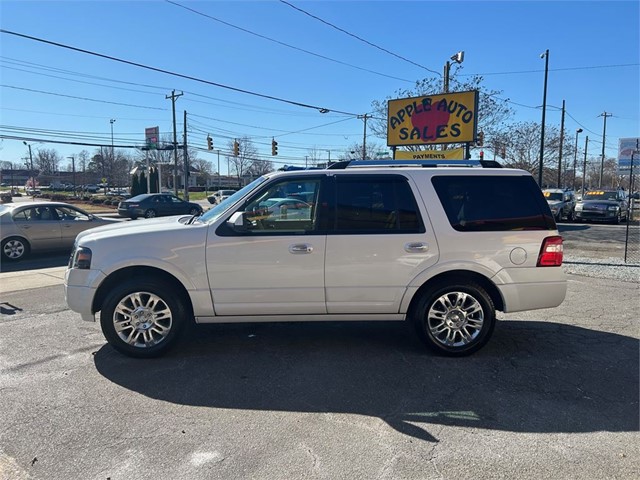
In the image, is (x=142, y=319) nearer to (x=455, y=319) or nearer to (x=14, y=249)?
(x=455, y=319)

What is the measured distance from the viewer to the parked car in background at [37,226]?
10062 mm

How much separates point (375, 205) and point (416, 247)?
1.88ft

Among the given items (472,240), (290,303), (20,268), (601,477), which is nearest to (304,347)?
A: (290,303)

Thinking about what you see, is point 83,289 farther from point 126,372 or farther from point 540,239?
point 540,239

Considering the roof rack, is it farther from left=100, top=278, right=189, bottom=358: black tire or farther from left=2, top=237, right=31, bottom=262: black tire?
left=2, top=237, right=31, bottom=262: black tire

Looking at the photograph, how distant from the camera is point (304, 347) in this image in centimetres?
462

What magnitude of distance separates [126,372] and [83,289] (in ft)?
2.98

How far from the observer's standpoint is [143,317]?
4.22 meters

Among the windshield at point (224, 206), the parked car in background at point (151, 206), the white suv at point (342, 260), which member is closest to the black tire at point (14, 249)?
the white suv at point (342, 260)

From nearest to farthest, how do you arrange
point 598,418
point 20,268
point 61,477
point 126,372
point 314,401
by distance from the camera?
point 61,477 < point 598,418 < point 314,401 < point 126,372 < point 20,268

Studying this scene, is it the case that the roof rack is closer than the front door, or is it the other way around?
the front door

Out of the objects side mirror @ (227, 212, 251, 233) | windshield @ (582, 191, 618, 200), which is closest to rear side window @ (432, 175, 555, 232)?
side mirror @ (227, 212, 251, 233)

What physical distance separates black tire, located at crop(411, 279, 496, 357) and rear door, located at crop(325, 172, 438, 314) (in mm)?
277

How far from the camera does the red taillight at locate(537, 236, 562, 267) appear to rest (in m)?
4.32
